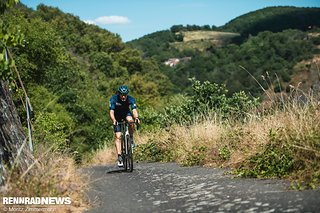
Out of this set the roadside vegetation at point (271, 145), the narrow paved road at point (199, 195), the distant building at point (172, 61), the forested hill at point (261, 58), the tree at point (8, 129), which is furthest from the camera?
the distant building at point (172, 61)

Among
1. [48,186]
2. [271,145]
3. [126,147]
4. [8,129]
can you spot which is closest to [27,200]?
[48,186]

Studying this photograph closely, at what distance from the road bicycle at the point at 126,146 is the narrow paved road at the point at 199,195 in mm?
1361

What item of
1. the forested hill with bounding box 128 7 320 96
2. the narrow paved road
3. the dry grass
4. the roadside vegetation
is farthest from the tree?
the forested hill with bounding box 128 7 320 96

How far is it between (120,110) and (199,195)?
497cm

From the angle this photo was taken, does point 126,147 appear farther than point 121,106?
No

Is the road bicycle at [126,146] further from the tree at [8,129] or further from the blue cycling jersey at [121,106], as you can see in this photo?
the tree at [8,129]

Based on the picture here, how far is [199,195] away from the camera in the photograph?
6.25 meters

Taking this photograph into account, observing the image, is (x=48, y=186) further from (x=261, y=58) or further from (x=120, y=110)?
(x=261, y=58)

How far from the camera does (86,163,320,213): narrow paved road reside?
5074 mm

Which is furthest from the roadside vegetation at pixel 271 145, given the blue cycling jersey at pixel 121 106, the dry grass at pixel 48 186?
the dry grass at pixel 48 186

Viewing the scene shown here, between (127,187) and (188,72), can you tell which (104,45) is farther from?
(127,187)

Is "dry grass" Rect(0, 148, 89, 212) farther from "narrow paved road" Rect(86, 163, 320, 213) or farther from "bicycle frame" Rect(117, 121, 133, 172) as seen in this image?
"bicycle frame" Rect(117, 121, 133, 172)

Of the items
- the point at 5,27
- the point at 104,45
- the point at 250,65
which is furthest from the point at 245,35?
the point at 5,27

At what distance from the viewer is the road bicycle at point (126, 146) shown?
10.3 metres
